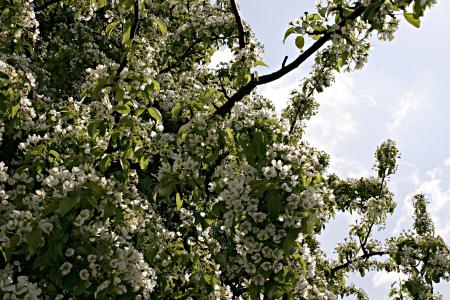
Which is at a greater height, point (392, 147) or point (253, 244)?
point (392, 147)

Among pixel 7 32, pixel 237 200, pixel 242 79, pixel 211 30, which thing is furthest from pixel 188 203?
pixel 211 30

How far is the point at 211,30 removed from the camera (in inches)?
440

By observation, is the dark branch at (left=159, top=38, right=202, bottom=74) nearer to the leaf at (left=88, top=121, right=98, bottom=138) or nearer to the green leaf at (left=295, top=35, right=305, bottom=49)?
the leaf at (left=88, top=121, right=98, bottom=138)

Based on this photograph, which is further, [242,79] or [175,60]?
[175,60]

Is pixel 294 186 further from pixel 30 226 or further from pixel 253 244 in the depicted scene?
pixel 30 226

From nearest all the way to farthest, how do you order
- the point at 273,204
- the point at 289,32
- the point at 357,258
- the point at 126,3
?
the point at 273,204 < the point at 126,3 < the point at 289,32 < the point at 357,258

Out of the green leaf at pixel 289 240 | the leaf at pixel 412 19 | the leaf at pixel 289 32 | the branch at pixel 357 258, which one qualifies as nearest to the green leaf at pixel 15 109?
the leaf at pixel 289 32

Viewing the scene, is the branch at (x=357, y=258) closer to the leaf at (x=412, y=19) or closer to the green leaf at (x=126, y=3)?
the leaf at (x=412, y=19)

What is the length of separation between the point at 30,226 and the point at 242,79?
272 centimetres

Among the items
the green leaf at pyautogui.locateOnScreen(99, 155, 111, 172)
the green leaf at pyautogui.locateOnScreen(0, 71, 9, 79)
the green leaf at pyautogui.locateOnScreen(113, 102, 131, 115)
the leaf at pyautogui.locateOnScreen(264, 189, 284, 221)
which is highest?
the green leaf at pyautogui.locateOnScreen(0, 71, 9, 79)

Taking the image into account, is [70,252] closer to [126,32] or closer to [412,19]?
[126,32]

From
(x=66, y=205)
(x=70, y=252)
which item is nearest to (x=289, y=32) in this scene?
(x=66, y=205)

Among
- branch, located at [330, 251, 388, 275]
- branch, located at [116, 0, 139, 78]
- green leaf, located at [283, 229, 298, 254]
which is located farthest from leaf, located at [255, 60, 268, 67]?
branch, located at [330, 251, 388, 275]

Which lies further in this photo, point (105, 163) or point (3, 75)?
point (3, 75)
